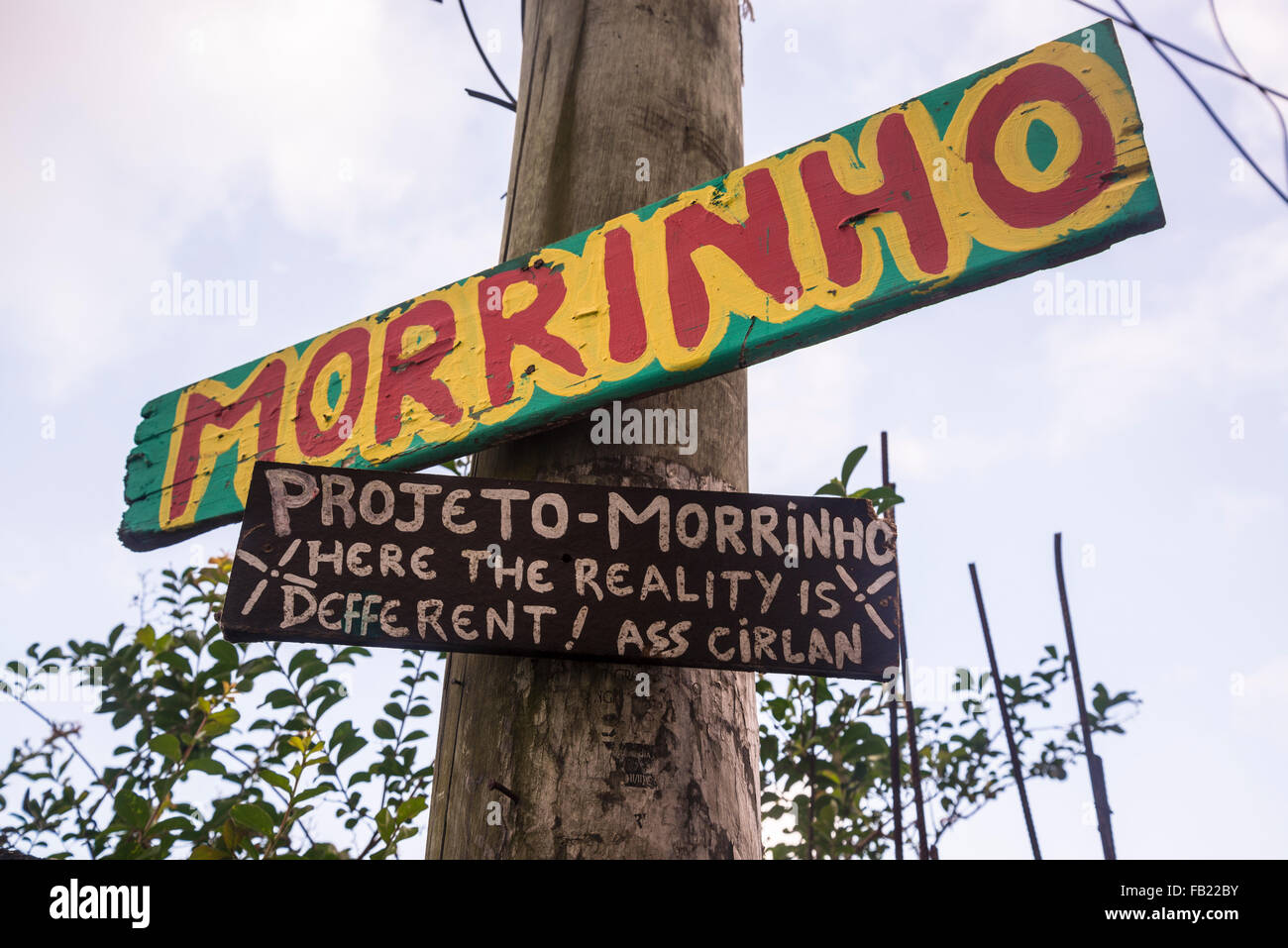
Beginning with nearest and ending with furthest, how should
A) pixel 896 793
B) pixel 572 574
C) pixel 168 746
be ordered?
pixel 572 574
pixel 896 793
pixel 168 746

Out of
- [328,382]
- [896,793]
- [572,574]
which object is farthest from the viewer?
[896,793]

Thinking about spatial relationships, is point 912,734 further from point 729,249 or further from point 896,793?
point 729,249

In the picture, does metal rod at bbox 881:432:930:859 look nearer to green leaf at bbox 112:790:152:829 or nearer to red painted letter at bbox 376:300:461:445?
red painted letter at bbox 376:300:461:445

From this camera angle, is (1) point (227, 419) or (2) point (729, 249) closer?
(2) point (729, 249)

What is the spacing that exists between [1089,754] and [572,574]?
1.43 m

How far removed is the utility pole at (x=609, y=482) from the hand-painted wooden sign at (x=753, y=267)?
12 cm

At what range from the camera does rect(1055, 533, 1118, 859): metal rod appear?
2.01 meters

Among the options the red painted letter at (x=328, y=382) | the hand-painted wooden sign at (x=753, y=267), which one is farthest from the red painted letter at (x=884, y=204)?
the red painted letter at (x=328, y=382)

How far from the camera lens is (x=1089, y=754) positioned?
81.2 inches

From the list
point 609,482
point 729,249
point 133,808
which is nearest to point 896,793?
point 609,482

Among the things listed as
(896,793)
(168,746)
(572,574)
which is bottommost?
(896,793)

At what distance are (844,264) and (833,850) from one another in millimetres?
2305

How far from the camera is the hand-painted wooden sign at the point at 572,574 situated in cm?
129

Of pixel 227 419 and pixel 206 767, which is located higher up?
pixel 227 419
